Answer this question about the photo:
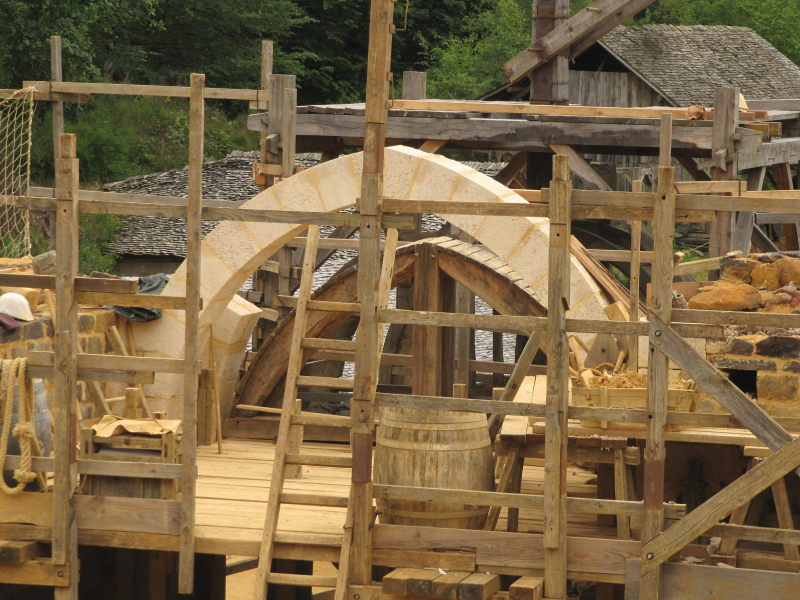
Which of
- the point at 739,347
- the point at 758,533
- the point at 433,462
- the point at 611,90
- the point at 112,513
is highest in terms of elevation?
the point at 611,90

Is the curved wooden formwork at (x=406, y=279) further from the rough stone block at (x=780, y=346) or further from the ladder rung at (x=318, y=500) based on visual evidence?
the ladder rung at (x=318, y=500)

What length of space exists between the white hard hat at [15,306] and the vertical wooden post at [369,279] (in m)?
3.07

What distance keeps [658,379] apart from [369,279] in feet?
5.31

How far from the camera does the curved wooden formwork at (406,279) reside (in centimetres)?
1141

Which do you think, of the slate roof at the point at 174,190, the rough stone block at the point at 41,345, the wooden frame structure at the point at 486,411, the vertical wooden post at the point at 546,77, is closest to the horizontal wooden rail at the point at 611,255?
the vertical wooden post at the point at 546,77

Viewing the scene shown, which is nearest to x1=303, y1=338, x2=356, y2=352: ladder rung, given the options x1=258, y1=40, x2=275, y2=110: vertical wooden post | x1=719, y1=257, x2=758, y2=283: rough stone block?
x1=719, y1=257, x2=758, y2=283: rough stone block

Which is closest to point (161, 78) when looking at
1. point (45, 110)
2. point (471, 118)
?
point (45, 110)

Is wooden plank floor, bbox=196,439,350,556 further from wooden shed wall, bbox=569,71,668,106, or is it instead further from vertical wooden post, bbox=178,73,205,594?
wooden shed wall, bbox=569,71,668,106

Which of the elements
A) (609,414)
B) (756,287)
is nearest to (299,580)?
(609,414)

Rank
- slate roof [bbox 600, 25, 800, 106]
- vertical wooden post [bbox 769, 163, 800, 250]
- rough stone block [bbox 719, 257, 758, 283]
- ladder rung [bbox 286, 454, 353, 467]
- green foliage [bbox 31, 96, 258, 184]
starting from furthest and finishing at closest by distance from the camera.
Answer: green foliage [bbox 31, 96, 258, 184], slate roof [bbox 600, 25, 800, 106], vertical wooden post [bbox 769, 163, 800, 250], rough stone block [bbox 719, 257, 758, 283], ladder rung [bbox 286, 454, 353, 467]

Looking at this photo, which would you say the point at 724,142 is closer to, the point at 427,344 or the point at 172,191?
the point at 427,344

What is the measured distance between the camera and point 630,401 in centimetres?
829

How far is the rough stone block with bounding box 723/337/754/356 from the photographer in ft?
26.8

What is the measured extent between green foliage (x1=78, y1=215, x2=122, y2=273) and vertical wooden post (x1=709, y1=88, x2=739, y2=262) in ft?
49.6
